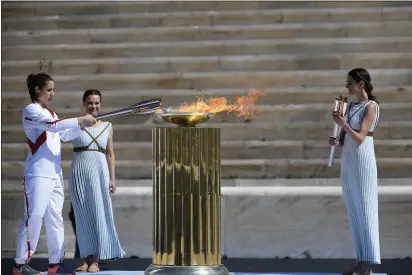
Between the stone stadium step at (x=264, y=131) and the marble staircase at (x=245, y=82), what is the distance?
1 centimetres

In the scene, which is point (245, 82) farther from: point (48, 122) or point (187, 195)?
point (187, 195)

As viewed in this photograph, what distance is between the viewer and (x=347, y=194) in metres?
8.45

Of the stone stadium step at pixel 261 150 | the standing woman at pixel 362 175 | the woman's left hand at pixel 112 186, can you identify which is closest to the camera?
the standing woman at pixel 362 175

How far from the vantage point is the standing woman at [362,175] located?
8352 mm

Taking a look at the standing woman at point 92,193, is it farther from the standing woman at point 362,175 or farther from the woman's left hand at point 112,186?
the standing woman at point 362,175

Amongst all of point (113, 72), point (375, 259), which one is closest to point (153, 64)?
point (113, 72)

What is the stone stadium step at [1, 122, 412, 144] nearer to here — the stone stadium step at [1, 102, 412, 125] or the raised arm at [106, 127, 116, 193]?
the stone stadium step at [1, 102, 412, 125]

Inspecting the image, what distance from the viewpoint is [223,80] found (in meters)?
12.0

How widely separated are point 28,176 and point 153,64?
432 centimetres

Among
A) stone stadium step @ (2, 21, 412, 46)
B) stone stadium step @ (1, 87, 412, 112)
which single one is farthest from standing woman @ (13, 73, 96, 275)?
stone stadium step @ (2, 21, 412, 46)

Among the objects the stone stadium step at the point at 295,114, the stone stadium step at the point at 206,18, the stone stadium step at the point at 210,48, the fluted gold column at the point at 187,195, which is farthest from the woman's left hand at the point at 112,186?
the stone stadium step at the point at 206,18

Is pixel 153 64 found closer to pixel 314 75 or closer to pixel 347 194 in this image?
pixel 314 75

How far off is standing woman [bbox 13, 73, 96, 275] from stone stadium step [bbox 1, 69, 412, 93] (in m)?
3.90

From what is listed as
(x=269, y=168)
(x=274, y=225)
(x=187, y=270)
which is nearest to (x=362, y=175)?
(x=187, y=270)
